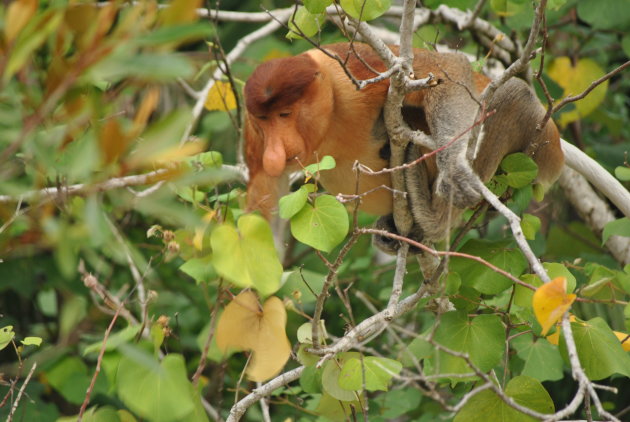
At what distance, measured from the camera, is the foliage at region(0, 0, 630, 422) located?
104 cm

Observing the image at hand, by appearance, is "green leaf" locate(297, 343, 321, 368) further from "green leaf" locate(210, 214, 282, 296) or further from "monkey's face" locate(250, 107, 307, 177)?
"monkey's face" locate(250, 107, 307, 177)

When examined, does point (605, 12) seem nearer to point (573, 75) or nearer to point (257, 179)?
point (573, 75)

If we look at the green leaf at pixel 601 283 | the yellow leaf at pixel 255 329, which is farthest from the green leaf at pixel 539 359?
the yellow leaf at pixel 255 329

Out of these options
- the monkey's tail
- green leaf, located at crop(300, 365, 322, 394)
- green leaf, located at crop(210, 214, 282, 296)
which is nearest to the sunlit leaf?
the monkey's tail

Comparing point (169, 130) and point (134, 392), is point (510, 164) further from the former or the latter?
point (169, 130)

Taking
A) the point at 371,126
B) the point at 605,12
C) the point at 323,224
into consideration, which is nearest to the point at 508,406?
the point at 323,224

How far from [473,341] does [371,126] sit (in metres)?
0.92

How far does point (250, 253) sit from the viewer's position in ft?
6.10

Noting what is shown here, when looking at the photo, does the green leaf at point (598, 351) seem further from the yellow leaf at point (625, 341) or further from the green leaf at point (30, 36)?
the green leaf at point (30, 36)

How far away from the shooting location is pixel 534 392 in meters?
2.04

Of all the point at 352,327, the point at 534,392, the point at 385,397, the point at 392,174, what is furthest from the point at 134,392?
the point at 385,397

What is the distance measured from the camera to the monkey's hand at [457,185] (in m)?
2.57

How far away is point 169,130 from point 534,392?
54.5 inches

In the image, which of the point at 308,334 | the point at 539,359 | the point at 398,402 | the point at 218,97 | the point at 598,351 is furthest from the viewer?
the point at 218,97
